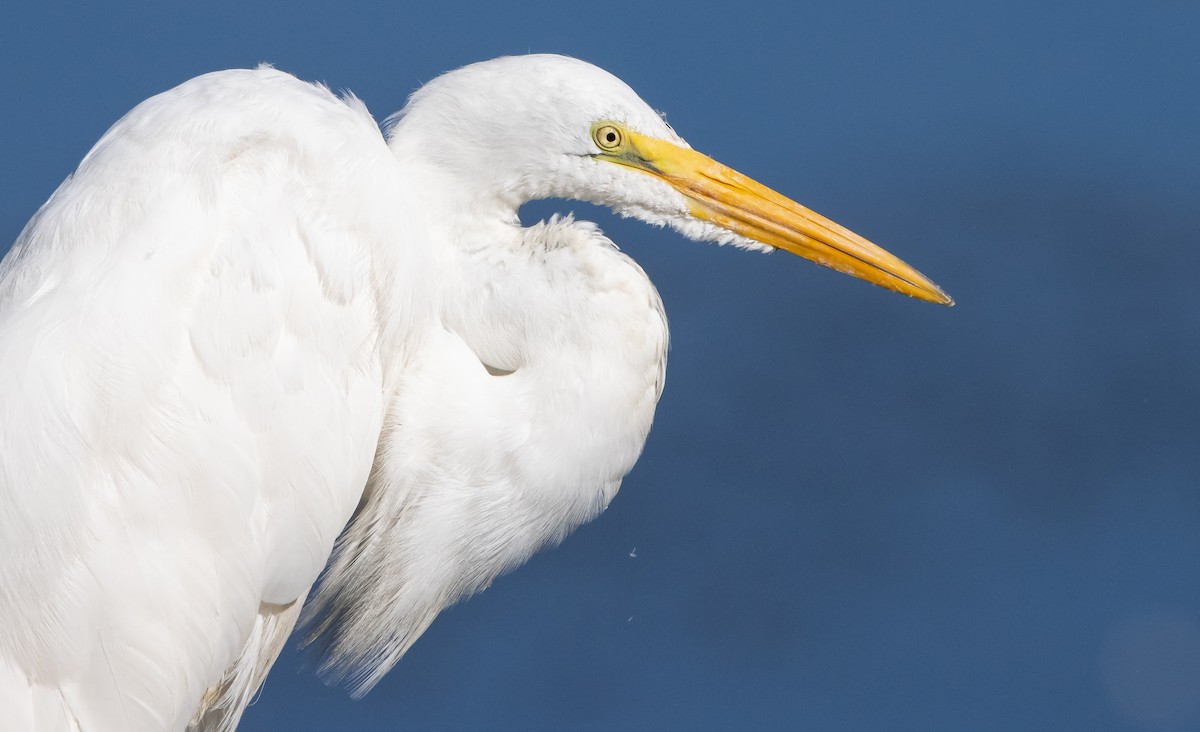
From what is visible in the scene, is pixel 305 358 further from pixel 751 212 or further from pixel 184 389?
pixel 751 212

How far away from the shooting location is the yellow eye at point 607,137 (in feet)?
4.40

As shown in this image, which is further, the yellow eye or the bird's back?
the yellow eye

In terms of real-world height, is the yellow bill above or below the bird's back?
above

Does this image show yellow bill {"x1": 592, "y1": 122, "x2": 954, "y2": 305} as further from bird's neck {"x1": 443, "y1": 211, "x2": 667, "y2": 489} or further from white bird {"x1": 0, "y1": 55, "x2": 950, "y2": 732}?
bird's neck {"x1": 443, "y1": 211, "x2": 667, "y2": 489}

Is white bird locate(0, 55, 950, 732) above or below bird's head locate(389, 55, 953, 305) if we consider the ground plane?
below

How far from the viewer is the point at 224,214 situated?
127 cm

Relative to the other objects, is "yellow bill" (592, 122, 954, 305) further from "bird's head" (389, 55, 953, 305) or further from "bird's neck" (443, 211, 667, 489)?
"bird's neck" (443, 211, 667, 489)

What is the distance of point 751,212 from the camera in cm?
143

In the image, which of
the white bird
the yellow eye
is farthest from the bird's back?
the yellow eye

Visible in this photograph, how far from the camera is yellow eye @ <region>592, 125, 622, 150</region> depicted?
4.40 ft

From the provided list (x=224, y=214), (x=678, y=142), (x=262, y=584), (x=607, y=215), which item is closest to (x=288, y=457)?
(x=262, y=584)

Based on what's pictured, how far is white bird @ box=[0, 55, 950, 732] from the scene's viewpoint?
119 centimetres

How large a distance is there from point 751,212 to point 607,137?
8.0 inches

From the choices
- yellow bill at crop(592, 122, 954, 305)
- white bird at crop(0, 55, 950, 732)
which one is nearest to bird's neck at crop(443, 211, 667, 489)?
white bird at crop(0, 55, 950, 732)
